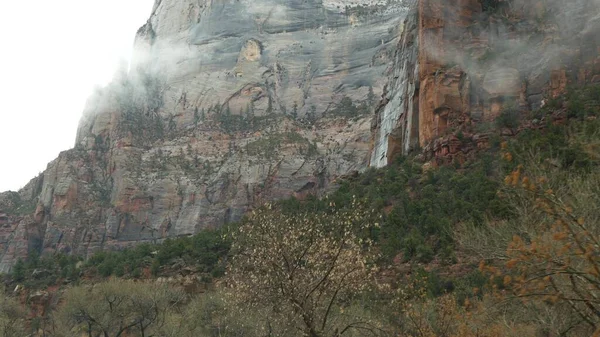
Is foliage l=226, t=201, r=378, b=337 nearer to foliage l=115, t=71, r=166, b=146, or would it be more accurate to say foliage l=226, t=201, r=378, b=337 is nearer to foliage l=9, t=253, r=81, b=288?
foliage l=9, t=253, r=81, b=288

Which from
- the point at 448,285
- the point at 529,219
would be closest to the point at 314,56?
the point at 448,285

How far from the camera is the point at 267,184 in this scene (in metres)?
96.9

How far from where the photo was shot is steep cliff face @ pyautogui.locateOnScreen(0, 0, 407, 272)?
321 ft

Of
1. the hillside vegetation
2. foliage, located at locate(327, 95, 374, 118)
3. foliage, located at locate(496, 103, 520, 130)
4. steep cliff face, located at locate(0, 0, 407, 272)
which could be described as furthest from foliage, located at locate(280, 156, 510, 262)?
foliage, located at locate(327, 95, 374, 118)

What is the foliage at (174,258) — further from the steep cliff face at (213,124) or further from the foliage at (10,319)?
the steep cliff face at (213,124)

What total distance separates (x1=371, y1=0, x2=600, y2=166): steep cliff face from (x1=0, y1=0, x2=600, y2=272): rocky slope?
0.56 ft

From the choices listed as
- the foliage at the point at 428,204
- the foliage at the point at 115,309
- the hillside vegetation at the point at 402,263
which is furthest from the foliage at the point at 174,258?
the foliage at the point at 115,309

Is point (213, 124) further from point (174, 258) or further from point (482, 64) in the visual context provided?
point (482, 64)

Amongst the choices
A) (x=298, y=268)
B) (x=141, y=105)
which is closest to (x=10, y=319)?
(x=298, y=268)

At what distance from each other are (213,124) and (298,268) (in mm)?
102353

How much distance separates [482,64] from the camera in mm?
61906

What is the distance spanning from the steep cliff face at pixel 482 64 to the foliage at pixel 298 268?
39689mm

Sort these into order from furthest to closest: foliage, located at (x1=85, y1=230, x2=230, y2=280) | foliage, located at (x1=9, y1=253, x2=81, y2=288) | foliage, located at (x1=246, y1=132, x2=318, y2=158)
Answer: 1. foliage, located at (x1=246, y1=132, x2=318, y2=158)
2. foliage, located at (x1=9, y1=253, x2=81, y2=288)
3. foliage, located at (x1=85, y1=230, x2=230, y2=280)

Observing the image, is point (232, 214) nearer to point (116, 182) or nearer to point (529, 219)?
point (116, 182)
